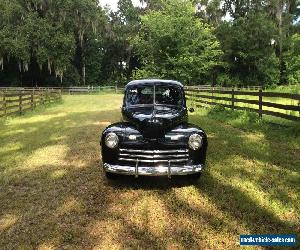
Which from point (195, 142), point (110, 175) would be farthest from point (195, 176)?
point (110, 175)

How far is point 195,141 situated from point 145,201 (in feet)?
4.56

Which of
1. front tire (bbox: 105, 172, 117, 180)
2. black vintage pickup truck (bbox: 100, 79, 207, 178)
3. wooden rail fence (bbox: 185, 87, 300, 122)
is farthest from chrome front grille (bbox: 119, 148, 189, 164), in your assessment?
wooden rail fence (bbox: 185, 87, 300, 122)

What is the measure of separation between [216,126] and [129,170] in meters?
8.35

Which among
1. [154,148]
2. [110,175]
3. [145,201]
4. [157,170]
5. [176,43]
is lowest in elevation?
[145,201]

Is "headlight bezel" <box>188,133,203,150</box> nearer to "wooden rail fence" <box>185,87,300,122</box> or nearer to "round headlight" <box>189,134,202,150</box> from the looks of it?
"round headlight" <box>189,134,202,150</box>

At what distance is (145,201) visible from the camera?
21.1 ft

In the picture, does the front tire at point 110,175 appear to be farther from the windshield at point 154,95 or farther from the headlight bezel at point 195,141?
the windshield at point 154,95

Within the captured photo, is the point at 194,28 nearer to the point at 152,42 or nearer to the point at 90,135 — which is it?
the point at 152,42

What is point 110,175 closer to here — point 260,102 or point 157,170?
point 157,170

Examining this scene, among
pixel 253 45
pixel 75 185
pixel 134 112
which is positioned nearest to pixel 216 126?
pixel 134 112

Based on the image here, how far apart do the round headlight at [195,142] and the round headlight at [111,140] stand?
1314 millimetres

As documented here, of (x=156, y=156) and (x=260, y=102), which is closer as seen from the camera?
(x=156, y=156)

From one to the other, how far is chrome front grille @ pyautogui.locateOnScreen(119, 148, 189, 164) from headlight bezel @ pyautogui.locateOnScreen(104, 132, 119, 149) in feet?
0.63

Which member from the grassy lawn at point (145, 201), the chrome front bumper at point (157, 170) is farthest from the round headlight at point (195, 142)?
the grassy lawn at point (145, 201)
